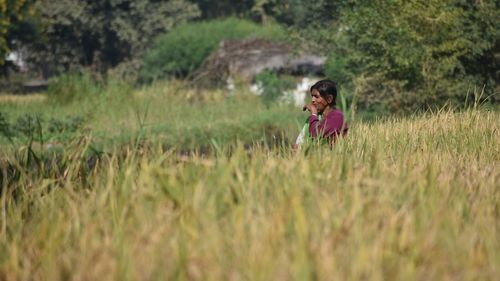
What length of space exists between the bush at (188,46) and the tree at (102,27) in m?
10.4

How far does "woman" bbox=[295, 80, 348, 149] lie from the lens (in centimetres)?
729

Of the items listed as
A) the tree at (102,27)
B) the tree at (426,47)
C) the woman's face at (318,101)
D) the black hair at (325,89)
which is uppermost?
the black hair at (325,89)

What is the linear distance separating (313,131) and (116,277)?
3.97 metres

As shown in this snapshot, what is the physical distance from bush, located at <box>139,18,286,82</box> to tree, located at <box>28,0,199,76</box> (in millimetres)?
10372

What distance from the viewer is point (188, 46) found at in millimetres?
41219

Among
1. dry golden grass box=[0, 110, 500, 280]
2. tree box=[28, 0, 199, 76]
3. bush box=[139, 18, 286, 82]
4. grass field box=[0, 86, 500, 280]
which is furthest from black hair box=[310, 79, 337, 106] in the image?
tree box=[28, 0, 199, 76]

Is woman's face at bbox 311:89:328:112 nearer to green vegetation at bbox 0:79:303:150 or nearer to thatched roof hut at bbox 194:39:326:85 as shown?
green vegetation at bbox 0:79:303:150

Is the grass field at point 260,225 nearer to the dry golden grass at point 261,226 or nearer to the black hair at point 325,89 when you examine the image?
the dry golden grass at point 261,226

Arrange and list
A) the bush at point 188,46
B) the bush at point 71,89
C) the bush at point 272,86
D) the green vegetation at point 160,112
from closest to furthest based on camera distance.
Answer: the green vegetation at point 160,112
the bush at point 71,89
the bush at point 272,86
the bush at point 188,46

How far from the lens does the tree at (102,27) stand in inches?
2044

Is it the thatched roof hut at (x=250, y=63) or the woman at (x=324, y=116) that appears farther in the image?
the thatched roof hut at (x=250, y=63)

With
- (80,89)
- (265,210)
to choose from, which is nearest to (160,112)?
(80,89)

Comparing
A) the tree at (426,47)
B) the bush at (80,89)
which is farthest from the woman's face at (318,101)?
the bush at (80,89)

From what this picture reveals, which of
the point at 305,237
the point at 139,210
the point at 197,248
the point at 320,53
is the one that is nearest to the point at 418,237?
the point at 305,237
